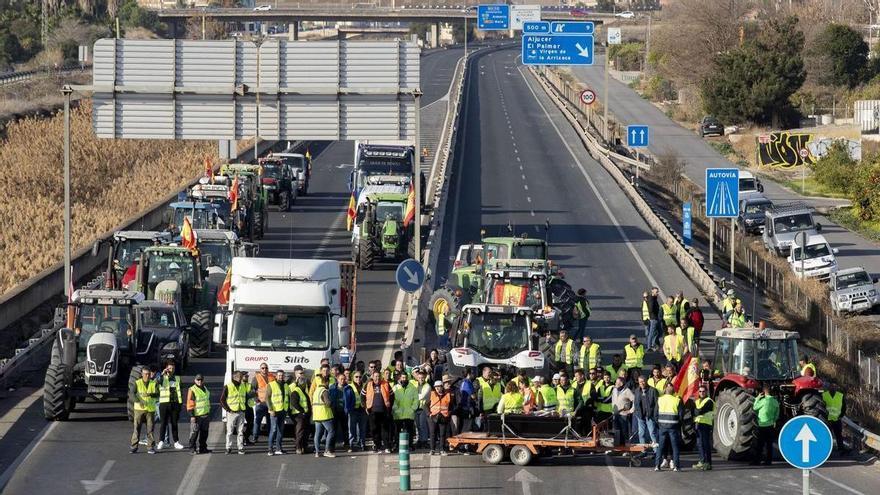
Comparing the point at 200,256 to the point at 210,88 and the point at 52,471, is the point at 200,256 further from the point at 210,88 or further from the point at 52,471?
the point at 52,471

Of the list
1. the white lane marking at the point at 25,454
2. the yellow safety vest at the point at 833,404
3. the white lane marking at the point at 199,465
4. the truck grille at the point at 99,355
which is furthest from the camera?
the truck grille at the point at 99,355

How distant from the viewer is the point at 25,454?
25891 millimetres

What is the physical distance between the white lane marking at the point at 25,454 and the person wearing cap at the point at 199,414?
8.74 feet

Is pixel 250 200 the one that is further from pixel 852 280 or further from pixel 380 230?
pixel 852 280

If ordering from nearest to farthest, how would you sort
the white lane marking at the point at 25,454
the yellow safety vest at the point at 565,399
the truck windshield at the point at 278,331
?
the white lane marking at the point at 25,454
the yellow safety vest at the point at 565,399
the truck windshield at the point at 278,331

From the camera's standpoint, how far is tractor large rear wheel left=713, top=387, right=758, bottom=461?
24828 mm

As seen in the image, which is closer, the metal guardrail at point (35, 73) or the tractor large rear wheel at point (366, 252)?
the tractor large rear wheel at point (366, 252)

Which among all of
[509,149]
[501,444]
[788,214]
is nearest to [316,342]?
[501,444]

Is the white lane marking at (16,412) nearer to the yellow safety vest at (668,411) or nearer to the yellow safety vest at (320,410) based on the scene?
the yellow safety vest at (320,410)

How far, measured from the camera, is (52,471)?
24656 mm

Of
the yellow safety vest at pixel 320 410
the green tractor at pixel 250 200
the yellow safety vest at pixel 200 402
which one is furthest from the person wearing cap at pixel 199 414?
the green tractor at pixel 250 200

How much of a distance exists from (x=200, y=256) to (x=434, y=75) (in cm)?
10579

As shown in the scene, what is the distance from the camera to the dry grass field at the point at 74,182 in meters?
53.1

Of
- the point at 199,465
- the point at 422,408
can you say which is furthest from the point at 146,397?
the point at 422,408
